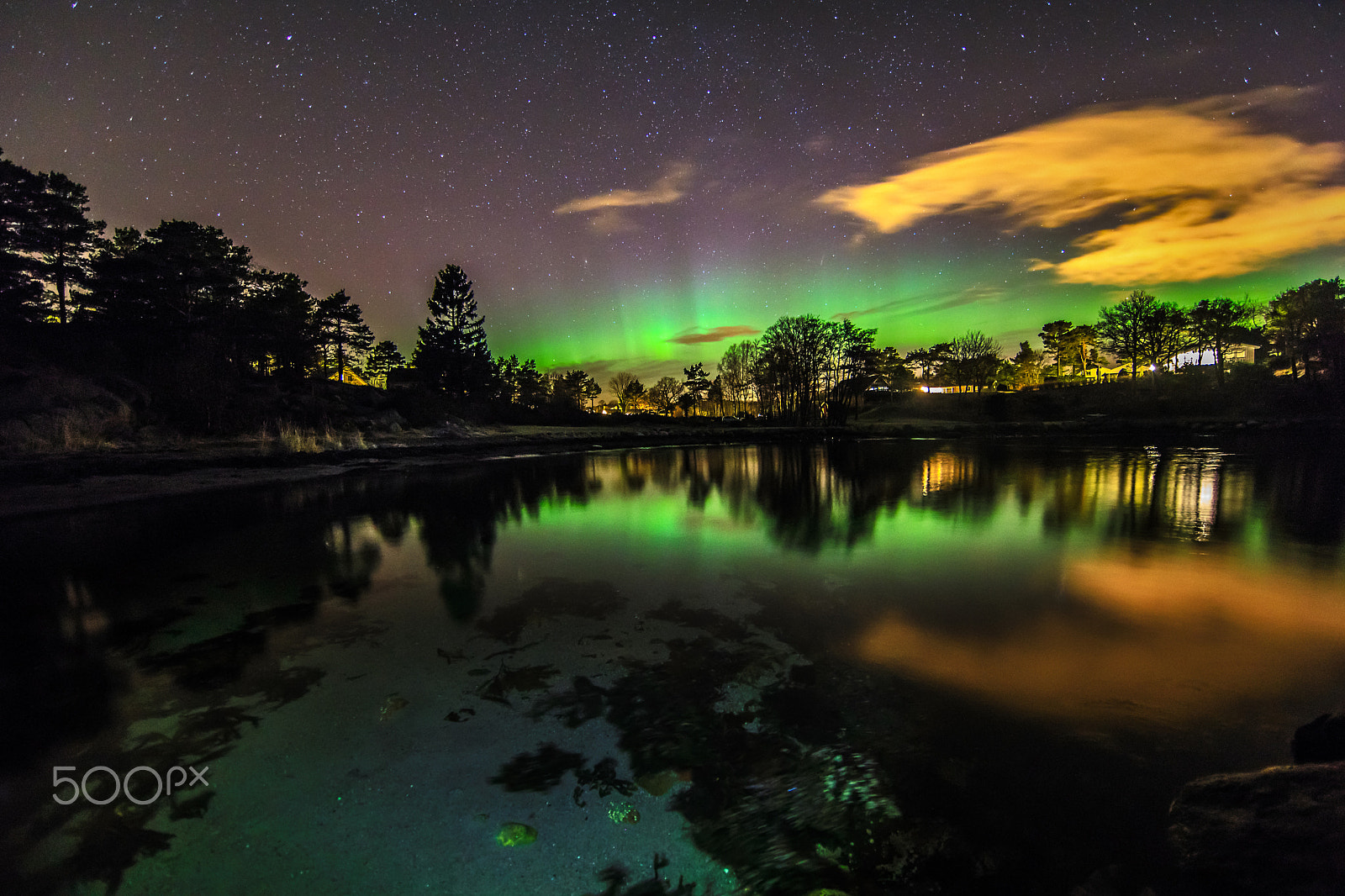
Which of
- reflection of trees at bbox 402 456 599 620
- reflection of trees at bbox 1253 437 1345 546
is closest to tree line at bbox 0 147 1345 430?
reflection of trees at bbox 402 456 599 620

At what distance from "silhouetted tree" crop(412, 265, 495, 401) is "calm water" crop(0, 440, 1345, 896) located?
55465mm

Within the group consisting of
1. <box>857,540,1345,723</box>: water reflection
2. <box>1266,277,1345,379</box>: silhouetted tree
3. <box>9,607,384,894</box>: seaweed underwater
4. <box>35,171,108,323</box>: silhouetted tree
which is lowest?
<box>857,540,1345,723</box>: water reflection

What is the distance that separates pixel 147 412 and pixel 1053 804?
125 feet

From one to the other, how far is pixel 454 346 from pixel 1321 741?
70.8 metres

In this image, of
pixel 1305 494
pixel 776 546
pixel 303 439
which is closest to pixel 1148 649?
pixel 776 546

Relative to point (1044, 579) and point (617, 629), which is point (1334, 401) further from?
point (617, 629)

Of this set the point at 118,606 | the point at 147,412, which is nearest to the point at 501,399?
the point at 147,412

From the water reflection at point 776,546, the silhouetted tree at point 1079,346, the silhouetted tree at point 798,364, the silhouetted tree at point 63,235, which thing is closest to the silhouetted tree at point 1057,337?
the silhouetted tree at point 1079,346

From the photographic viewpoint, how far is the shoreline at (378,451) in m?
16.2

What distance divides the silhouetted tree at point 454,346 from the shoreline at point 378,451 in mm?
14263

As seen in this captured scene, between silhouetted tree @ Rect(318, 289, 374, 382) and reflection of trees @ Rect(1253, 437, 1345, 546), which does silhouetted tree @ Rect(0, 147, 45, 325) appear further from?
reflection of trees @ Rect(1253, 437, 1345, 546)

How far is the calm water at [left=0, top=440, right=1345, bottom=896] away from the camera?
2.89 meters

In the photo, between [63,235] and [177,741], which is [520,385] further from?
[177,741]

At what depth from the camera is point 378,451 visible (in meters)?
29.9
